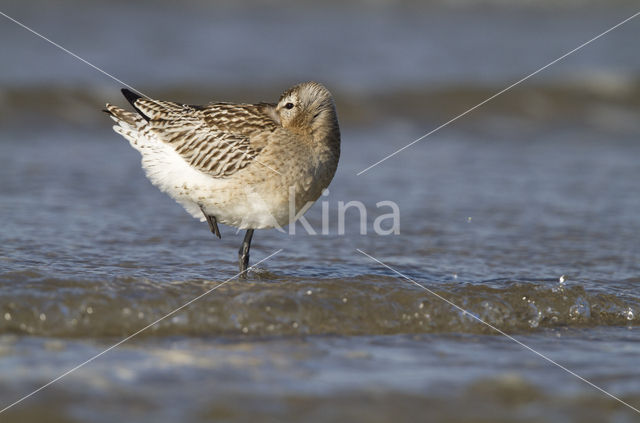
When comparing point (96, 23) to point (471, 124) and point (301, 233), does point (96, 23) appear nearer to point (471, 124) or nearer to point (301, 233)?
point (471, 124)

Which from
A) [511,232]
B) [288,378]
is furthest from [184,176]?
[511,232]

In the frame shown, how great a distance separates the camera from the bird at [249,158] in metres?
5.43

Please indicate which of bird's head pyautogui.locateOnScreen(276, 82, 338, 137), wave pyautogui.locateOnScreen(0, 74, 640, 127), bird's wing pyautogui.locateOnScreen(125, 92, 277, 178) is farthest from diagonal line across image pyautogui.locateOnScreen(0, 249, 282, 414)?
wave pyautogui.locateOnScreen(0, 74, 640, 127)

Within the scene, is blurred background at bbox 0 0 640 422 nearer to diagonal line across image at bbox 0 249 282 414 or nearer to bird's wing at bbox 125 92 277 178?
diagonal line across image at bbox 0 249 282 414

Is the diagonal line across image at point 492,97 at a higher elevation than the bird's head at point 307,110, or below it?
higher

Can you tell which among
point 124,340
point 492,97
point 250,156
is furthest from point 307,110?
point 492,97

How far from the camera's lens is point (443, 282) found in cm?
552

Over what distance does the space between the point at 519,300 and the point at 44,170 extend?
5.10 m

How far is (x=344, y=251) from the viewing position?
6.44 m

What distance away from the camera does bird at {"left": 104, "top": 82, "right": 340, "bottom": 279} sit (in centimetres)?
543

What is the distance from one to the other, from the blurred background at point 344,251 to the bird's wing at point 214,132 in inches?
30.6

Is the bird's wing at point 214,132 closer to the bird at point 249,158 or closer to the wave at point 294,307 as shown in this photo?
the bird at point 249,158

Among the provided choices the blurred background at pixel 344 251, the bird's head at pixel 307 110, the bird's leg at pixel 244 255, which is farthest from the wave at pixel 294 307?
the bird's head at pixel 307 110

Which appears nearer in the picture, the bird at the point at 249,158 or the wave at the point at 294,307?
the wave at the point at 294,307
